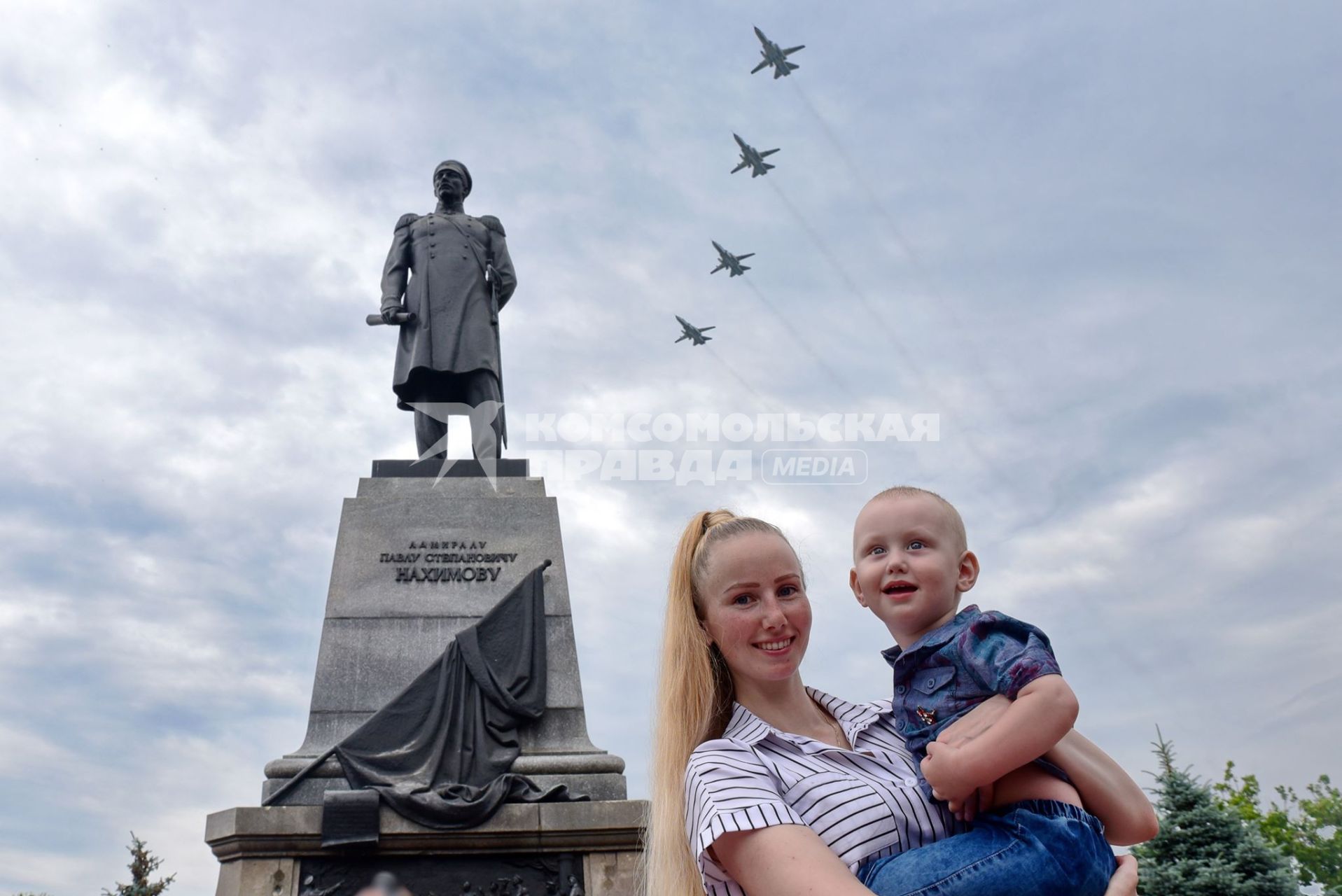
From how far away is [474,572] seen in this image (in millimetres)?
10297

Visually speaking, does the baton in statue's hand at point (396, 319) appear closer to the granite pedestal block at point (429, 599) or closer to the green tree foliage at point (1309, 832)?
the granite pedestal block at point (429, 599)

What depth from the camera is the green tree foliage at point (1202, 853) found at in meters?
11.9

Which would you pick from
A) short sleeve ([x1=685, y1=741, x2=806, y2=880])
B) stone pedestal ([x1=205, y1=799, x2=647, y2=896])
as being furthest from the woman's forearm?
stone pedestal ([x1=205, y1=799, x2=647, y2=896])

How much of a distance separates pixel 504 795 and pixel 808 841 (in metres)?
6.97

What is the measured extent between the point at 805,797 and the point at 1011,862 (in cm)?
43

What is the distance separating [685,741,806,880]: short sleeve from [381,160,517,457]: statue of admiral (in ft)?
30.9

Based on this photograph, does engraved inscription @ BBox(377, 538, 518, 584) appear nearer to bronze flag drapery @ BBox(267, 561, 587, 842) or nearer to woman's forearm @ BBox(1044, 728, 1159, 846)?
bronze flag drapery @ BBox(267, 561, 587, 842)

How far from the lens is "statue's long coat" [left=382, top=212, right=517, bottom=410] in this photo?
11.9m

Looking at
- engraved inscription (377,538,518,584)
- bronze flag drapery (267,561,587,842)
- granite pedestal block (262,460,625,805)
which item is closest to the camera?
bronze flag drapery (267,561,587,842)

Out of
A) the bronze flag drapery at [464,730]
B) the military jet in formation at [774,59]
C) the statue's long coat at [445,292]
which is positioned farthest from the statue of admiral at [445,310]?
the military jet in formation at [774,59]

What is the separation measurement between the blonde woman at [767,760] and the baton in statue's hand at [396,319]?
31.7ft

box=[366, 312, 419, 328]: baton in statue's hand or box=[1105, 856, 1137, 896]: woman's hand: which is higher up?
box=[366, 312, 419, 328]: baton in statue's hand

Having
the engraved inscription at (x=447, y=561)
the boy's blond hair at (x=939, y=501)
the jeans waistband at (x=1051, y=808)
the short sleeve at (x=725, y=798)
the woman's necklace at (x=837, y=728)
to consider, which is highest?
the engraved inscription at (x=447, y=561)

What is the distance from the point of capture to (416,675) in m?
9.70
